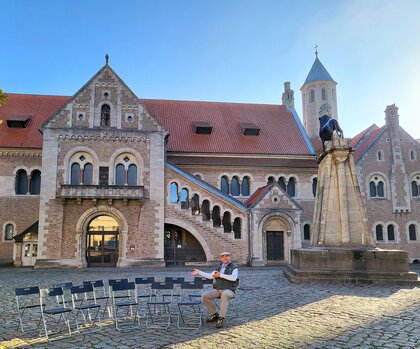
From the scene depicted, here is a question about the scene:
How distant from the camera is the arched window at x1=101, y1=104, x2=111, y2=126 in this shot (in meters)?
28.0

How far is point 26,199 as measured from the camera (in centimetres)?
3033

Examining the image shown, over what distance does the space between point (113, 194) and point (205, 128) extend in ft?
38.6

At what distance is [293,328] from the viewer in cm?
828

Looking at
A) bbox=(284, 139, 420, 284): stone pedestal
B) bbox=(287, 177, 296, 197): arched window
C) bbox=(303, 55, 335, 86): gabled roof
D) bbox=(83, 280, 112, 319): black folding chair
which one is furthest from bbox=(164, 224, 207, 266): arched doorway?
bbox=(303, 55, 335, 86): gabled roof

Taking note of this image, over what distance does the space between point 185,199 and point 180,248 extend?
3.47 m

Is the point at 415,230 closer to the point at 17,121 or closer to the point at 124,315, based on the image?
the point at 124,315

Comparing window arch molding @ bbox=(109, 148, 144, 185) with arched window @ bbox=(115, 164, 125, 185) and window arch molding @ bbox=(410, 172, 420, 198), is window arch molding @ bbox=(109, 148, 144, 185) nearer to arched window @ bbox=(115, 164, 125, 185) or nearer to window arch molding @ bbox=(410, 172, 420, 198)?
arched window @ bbox=(115, 164, 125, 185)

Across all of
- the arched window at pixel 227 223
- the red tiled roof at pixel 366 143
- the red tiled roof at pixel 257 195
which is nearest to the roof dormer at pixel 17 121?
the arched window at pixel 227 223

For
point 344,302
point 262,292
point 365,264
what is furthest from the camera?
point 365,264

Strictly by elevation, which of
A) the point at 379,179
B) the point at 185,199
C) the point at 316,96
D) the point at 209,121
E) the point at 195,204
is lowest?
the point at 195,204

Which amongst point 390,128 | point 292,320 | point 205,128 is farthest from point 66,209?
point 390,128

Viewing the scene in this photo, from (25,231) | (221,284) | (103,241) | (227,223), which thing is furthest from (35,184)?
(221,284)

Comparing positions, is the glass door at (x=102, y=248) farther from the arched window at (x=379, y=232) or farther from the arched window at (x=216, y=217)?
the arched window at (x=379, y=232)

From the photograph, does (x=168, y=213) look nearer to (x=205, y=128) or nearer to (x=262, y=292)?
(x=205, y=128)
